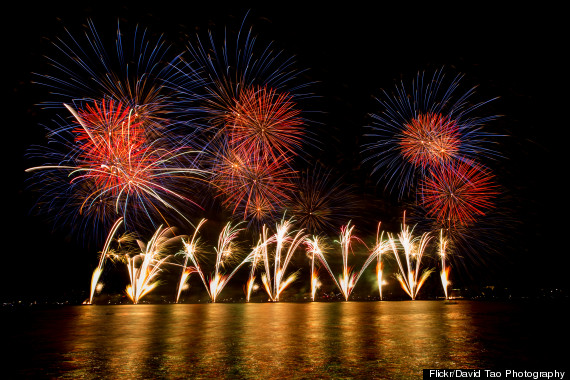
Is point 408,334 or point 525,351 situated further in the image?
point 408,334

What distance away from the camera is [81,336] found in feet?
39.6

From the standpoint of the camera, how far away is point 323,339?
10.6 meters

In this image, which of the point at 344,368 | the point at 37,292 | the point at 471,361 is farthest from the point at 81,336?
the point at 37,292

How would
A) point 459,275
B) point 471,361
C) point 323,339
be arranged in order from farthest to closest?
point 459,275
point 323,339
point 471,361

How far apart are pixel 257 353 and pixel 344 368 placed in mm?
2156

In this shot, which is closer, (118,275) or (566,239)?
(118,275)

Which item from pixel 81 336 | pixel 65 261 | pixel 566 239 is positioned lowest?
pixel 81 336

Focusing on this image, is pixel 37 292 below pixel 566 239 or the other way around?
below

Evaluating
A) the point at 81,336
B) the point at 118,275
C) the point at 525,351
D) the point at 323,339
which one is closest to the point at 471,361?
the point at 525,351

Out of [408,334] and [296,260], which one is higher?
[296,260]

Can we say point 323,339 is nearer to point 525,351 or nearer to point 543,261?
point 525,351

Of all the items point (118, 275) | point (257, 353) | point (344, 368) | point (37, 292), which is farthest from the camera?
point (118, 275)

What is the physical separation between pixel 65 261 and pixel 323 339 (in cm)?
4237

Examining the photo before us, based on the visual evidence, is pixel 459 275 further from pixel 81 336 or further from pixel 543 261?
pixel 81 336
